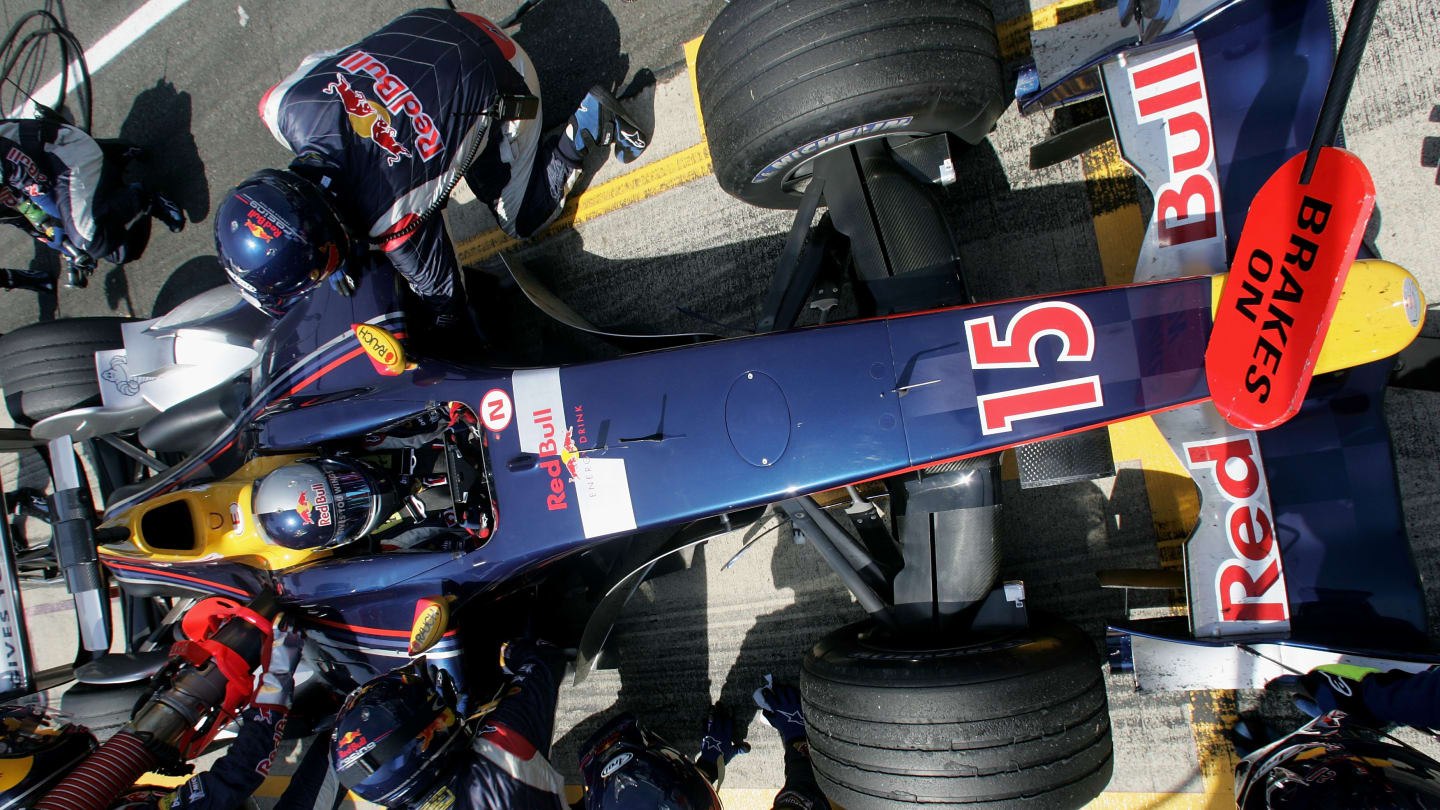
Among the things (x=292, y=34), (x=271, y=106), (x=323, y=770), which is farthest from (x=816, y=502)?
(x=292, y=34)

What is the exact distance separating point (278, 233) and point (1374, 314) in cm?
348

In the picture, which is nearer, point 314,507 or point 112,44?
point 314,507

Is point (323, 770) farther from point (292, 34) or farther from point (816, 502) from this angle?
point (292, 34)

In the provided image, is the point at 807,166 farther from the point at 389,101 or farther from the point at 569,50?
the point at 569,50

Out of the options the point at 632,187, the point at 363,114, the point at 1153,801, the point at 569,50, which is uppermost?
the point at 569,50

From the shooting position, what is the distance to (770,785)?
3.62 meters

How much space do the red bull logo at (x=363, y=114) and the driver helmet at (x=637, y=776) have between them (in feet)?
8.44

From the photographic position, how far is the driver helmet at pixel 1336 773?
1.97 metres

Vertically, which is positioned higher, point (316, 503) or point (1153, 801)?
point (316, 503)

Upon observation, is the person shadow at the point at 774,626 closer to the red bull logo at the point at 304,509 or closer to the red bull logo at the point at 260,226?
the red bull logo at the point at 304,509

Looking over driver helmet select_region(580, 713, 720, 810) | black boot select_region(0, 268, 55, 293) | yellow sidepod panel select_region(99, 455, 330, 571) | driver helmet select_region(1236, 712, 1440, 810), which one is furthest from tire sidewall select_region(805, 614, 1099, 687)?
black boot select_region(0, 268, 55, 293)

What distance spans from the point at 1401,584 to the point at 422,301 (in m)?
3.61

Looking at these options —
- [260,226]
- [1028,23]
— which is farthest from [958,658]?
[260,226]

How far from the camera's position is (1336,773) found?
209 cm
